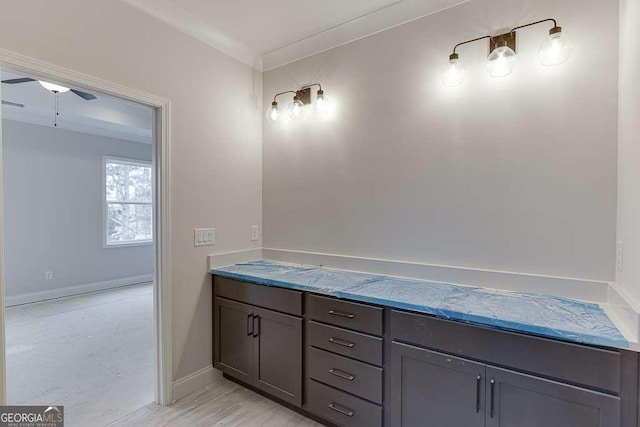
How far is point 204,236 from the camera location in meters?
2.42

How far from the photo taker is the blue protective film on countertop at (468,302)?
1.25 m

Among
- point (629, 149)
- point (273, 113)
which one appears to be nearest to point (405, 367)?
point (629, 149)

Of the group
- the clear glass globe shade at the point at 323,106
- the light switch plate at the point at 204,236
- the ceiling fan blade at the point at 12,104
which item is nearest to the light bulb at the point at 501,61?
the clear glass globe shade at the point at 323,106

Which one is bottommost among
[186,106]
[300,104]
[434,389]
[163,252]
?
[434,389]

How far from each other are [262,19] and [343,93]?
789 millimetres

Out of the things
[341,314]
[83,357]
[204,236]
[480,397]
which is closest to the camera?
[480,397]

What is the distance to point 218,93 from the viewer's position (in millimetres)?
2514

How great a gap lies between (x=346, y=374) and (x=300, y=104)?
6.69ft

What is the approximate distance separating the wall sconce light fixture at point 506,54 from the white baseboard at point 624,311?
119 cm

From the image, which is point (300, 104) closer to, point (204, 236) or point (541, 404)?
point (204, 236)

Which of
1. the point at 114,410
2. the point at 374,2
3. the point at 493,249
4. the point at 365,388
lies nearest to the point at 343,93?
the point at 374,2

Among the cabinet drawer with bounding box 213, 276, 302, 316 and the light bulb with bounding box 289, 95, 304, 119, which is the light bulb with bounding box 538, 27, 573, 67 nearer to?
the light bulb with bounding box 289, 95, 304, 119

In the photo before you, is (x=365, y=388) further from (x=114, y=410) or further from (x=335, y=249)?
(x=114, y=410)

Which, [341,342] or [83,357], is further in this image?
[83,357]
